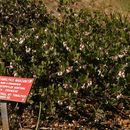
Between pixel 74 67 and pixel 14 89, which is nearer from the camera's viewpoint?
pixel 14 89

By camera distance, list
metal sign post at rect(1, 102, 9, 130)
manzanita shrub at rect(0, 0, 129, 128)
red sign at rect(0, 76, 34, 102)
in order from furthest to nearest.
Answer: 1. manzanita shrub at rect(0, 0, 129, 128)
2. metal sign post at rect(1, 102, 9, 130)
3. red sign at rect(0, 76, 34, 102)

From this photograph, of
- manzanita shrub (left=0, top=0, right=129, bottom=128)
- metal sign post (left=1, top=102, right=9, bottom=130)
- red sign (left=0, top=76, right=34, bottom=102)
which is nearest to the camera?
red sign (left=0, top=76, right=34, bottom=102)

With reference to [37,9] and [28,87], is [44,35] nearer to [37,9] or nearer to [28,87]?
[28,87]

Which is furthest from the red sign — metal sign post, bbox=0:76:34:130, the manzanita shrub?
the manzanita shrub

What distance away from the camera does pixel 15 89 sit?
2.36m

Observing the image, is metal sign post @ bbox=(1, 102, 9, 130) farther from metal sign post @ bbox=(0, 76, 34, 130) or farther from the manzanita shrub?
the manzanita shrub

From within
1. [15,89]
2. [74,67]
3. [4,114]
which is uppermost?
[74,67]

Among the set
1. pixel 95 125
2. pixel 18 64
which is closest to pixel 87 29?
pixel 18 64

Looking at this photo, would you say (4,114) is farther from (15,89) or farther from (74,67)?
(74,67)

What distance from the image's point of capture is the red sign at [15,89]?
231 cm

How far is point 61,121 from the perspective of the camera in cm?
330

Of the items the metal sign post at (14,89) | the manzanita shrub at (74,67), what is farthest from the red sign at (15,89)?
the manzanita shrub at (74,67)

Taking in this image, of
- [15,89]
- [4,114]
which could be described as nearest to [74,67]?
[15,89]

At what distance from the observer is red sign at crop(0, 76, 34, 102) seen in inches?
90.8
